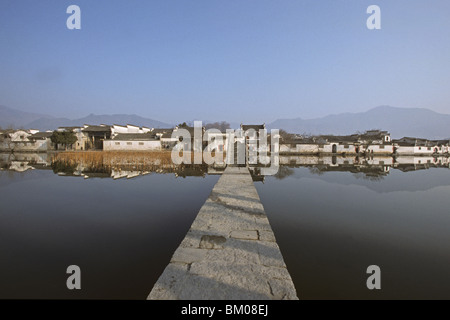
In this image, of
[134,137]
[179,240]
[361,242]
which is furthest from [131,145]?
[361,242]

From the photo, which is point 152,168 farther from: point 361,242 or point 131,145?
point 131,145

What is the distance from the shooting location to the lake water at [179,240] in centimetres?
297

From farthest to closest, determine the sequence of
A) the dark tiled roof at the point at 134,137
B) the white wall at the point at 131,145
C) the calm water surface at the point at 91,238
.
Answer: the dark tiled roof at the point at 134,137, the white wall at the point at 131,145, the calm water surface at the point at 91,238

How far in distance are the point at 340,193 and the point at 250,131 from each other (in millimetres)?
31569

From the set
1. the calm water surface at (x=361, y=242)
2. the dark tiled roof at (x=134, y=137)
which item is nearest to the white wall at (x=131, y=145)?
the dark tiled roof at (x=134, y=137)

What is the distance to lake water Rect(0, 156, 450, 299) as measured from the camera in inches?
117

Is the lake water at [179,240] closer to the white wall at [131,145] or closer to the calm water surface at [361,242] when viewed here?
the calm water surface at [361,242]

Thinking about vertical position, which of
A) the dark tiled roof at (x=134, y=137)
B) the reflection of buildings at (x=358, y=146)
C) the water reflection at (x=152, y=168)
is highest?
the dark tiled roof at (x=134, y=137)

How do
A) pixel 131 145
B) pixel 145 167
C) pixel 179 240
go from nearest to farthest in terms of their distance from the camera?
pixel 179 240 → pixel 145 167 → pixel 131 145

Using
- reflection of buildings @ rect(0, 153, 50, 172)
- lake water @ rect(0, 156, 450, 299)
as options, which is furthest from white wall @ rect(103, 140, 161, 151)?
lake water @ rect(0, 156, 450, 299)

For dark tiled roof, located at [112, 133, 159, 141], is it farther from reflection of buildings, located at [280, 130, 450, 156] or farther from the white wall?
reflection of buildings, located at [280, 130, 450, 156]

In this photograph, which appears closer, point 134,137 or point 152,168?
point 152,168

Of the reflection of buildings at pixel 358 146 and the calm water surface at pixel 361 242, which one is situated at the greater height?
the reflection of buildings at pixel 358 146

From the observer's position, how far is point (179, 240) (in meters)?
4.25
